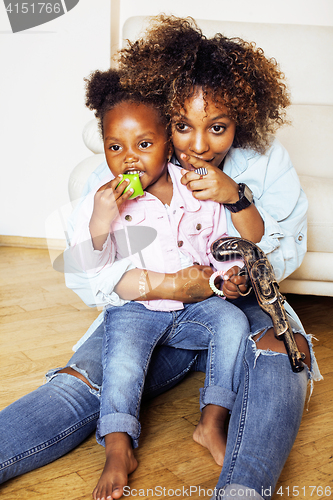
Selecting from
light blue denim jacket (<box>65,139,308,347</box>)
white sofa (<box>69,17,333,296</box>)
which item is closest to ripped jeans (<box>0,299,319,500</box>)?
light blue denim jacket (<box>65,139,308,347</box>)

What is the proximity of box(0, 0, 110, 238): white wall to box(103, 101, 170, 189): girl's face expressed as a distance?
146cm

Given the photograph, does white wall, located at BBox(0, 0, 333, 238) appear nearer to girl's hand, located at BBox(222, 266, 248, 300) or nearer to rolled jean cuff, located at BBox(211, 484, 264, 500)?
girl's hand, located at BBox(222, 266, 248, 300)

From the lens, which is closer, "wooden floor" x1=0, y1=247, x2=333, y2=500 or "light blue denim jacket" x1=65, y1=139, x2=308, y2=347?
"wooden floor" x1=0, y1=247, x2=333, y2=500

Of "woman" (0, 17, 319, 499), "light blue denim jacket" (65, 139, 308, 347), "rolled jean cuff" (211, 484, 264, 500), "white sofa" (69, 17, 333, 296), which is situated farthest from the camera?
"white sofa" (69, 17, 333, 296)

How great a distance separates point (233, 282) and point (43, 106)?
1741 mm

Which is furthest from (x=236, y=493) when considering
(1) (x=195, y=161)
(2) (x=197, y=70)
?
(2) (x=197, y=70)

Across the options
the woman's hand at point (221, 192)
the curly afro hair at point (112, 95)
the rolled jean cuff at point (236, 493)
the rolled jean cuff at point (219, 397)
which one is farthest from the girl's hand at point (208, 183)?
the rolled jean cuff at point (236, 493)

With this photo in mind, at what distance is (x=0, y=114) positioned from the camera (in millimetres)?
2307

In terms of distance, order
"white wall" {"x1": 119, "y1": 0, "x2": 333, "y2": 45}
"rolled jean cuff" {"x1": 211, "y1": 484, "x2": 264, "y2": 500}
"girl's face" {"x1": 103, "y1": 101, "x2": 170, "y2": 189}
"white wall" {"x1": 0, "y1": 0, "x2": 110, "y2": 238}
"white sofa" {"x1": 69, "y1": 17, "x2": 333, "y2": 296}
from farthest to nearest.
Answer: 1. "white wall" {"x1": 0, "y1": 0, "x2": 110, "y2": 238}
2. "white wall" {"x1": 119, "y1": 0, "x2": 333, "y2": 45}
3. "white sofa" {"x1": 69, "y1": 17, "x2": 333, "y2": 296}
4. "girl's face" {"x1": 103, "y1": 101, "x2": 170, "y2": 189}
5. "rolled jean cuff" {"x1": 211, "y1": 484, "x2": 264, "y2": 500}

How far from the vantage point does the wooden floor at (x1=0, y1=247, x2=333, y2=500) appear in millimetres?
748

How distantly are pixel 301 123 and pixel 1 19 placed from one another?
150 centimetres

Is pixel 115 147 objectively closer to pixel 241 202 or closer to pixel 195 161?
pixel 195 161

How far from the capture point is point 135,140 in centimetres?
86

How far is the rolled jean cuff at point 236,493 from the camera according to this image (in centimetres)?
62
